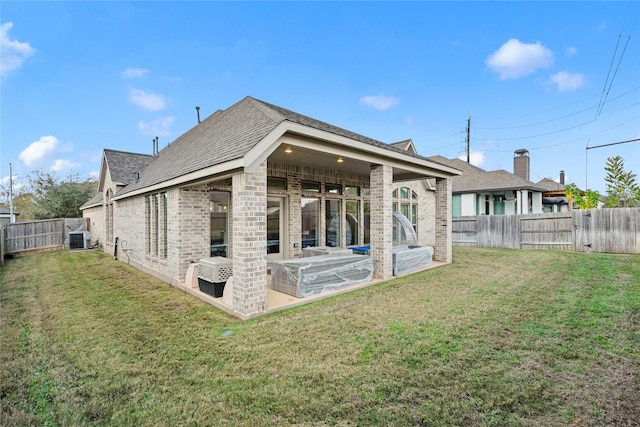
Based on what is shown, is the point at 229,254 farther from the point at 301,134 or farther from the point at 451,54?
the point at 451,54

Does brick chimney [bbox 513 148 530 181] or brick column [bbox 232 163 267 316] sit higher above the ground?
brick chimney [bbox 513 148 530 181]

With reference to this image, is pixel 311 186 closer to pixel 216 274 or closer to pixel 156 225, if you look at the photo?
pixel 216 274

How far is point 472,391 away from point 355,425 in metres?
1.23

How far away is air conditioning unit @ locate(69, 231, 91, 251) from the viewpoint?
1539cm

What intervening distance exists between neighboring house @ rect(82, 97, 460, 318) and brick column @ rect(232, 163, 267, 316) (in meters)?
0.02

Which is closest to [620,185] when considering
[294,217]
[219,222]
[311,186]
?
[311,186]

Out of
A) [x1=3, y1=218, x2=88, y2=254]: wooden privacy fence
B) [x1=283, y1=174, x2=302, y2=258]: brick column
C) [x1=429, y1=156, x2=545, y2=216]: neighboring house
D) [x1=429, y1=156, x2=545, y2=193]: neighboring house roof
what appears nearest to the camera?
[x1=283, y1=174, x2=302, y2=258]: brick column

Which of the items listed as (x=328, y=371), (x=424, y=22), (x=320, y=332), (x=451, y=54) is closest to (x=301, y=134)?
(x=320, y=332)

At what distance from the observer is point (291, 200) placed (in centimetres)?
882

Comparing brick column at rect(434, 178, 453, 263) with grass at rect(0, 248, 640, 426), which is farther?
brick column at rect(434, 178, 453, 263)

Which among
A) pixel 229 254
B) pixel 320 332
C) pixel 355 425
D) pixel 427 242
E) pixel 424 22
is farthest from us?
pixel 427 242

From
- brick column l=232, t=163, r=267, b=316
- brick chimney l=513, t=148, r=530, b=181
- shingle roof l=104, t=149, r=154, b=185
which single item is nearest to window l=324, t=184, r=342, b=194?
brick column l=232, t=163, r=267, b=316

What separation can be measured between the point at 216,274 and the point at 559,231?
14754mm

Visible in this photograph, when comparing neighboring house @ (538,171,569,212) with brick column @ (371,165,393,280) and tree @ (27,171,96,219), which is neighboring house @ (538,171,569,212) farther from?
tree @ (27,171,96,219)
